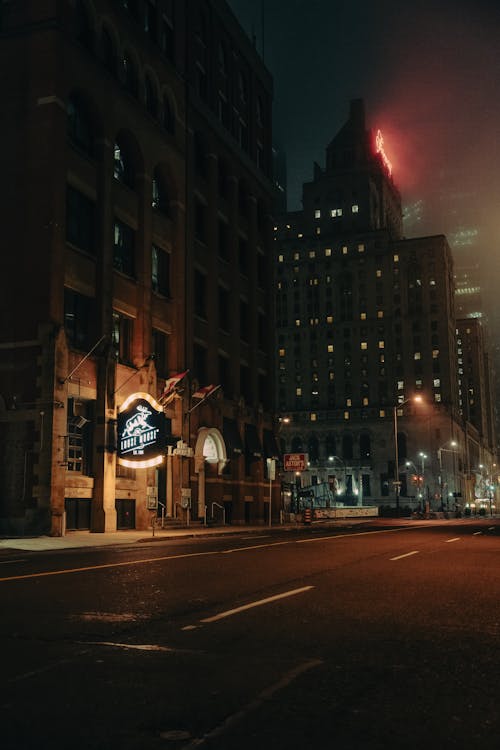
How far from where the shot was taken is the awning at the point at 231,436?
161 feet

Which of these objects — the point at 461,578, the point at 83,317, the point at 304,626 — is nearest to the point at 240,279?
the point at 83,317

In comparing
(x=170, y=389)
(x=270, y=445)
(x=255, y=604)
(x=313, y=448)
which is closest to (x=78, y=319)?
(x=170, y=389)

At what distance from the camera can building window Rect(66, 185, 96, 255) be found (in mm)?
35188

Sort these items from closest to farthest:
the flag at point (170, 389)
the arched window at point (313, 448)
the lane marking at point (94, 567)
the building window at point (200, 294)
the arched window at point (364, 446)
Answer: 1. the lane marking at point (94, 567)
2. the flag at point (170, 389)
3. the building window at point (200, 294)
4. the arched window at point (364, 446)
5. the arched window at point (313, 448)

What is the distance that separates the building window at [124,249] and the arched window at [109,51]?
25.5 ft

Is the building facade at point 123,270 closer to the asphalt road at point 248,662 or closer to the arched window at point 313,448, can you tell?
the asphalt road at point 248,662

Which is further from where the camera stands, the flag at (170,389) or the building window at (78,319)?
the flag at (170,389)

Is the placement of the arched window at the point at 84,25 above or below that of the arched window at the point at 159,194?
above

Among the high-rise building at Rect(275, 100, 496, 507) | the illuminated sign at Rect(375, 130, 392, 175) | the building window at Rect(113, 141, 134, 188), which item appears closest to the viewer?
the building window at Rect(113, 141, 134, 188)

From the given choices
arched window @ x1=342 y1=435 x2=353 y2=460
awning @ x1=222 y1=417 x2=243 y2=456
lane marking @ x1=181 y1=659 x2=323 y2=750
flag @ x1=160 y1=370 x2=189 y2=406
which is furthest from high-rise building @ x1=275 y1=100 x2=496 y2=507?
lane marking @ x1=181 y1=659 x2=323 y2=750

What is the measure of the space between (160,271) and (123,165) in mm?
6276

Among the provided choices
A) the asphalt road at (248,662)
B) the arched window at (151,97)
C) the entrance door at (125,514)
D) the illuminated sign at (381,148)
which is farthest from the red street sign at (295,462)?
the illuminated sign at (381,148)

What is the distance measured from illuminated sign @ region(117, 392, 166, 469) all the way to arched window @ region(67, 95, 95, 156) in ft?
40.0

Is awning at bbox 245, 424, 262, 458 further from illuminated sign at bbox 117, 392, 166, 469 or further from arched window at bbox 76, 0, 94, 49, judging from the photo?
arched window at bbox 76, 0, 94, 49
